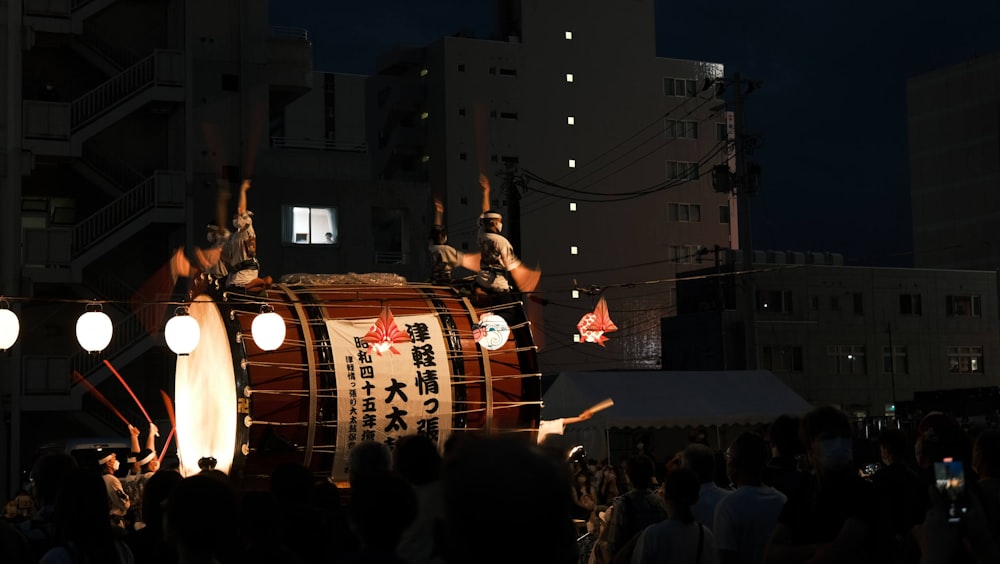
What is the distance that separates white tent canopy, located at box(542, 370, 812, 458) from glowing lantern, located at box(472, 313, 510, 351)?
883cm

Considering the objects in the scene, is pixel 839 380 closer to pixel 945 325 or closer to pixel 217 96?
pixel 945 325

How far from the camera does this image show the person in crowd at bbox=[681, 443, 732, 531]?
24.2 feet

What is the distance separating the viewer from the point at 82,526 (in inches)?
205

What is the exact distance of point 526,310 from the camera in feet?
55.7

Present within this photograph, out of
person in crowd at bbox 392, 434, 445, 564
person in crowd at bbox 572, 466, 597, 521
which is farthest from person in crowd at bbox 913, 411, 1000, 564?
person in crowd at bbox 572, 466, 597, 521

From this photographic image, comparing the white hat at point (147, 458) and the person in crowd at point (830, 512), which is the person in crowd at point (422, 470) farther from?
the white hat at point (147, 458)

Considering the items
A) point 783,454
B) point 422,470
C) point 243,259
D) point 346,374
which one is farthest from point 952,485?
point 243,259

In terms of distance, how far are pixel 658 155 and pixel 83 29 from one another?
115ft

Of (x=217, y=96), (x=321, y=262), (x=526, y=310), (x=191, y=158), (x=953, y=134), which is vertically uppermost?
(x=953, y=134)

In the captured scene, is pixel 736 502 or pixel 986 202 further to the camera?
pixel 986 202

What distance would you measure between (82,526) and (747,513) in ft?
11.0

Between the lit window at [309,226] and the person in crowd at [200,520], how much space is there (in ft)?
88.7

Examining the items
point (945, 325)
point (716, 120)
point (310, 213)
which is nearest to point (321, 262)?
point (310, 213)

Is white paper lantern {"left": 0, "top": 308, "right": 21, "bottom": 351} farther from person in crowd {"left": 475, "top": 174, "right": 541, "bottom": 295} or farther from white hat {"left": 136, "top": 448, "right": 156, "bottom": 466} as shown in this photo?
person in crowd {"left": 475, "top": 174, "right": 541, "bottom": 295}
